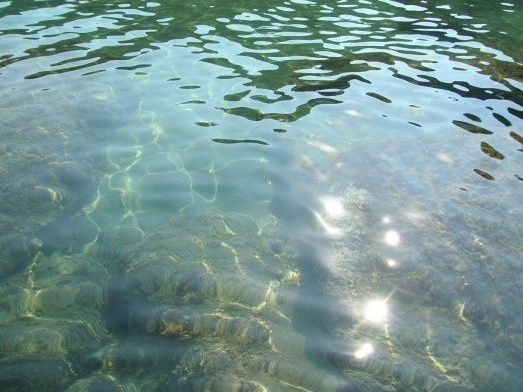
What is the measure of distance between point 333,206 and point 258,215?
1009 millimetres

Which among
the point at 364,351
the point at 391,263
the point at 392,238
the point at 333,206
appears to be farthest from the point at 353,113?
the point at 364,351

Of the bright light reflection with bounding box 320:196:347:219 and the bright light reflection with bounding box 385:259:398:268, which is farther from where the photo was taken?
the bright light reflection with bounding box 320:196:347:219

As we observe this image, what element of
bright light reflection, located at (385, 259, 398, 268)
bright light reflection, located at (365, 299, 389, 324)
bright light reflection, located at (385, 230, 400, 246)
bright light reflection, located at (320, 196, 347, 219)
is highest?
bright light reflection, located at (320, 196, 347, 219)

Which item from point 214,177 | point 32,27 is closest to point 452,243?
point 214,177

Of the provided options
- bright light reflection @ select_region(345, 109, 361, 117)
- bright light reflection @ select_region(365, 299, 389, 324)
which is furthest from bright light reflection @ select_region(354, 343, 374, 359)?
bright light reflection @ select_region(345, 109, 361, 117)

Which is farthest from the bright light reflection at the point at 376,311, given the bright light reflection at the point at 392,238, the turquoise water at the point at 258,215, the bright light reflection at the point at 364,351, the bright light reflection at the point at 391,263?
the bright light reflection at the point at 392,238

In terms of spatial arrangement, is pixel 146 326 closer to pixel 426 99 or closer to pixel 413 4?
pixel 426 99

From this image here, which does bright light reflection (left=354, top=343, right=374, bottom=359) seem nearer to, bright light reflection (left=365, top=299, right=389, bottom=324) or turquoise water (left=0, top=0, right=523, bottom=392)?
turquoise water (left=0, top=0, right=523, bottom=392)

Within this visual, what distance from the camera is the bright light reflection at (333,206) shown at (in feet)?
18.8

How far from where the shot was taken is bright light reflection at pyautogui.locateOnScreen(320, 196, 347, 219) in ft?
18.8

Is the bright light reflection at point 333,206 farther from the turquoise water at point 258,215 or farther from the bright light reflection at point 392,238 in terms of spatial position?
the bright light reflection at point 392,238

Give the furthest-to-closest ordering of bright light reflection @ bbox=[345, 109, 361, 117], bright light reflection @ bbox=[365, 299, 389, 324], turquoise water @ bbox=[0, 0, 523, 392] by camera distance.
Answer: bright light reflection @ bbox=[345, 109, 361, 117] < bright light reflection @ bbox=[365, 299, 389, 324] < turquoise water @ bbox=[0, 0, 523, 392]

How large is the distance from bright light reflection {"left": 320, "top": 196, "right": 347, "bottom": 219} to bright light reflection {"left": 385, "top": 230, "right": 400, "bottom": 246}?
622 mm

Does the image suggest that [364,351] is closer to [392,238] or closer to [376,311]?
[376,311]
